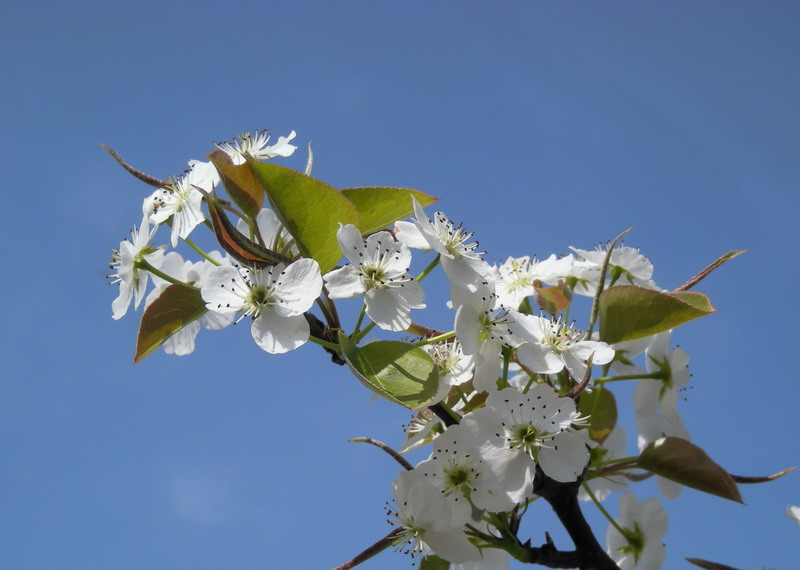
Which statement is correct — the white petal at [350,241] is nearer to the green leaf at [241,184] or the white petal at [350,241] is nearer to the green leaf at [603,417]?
the green leaf at [241,184]

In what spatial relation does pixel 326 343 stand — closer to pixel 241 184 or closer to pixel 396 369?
pixel 396 369

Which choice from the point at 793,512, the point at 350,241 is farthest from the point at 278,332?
the point at 793,512

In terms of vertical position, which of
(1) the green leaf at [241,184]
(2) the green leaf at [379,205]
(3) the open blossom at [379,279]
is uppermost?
(1) the green leaf at [241,184]

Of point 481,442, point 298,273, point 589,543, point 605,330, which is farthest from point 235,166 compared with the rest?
point 589,543

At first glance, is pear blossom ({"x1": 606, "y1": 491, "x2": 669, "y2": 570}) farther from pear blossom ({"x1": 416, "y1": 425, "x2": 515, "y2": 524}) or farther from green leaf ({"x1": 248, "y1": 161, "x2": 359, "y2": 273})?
green leaf ({"x1": 248, "y1": 161, "x2": 359, "y2": 273})

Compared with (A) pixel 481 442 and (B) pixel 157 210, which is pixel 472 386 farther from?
(B) pixel 157 210

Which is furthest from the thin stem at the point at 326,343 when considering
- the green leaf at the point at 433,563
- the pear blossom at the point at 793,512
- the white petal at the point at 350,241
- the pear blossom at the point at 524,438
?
the pear blossom at the point at 793,512
